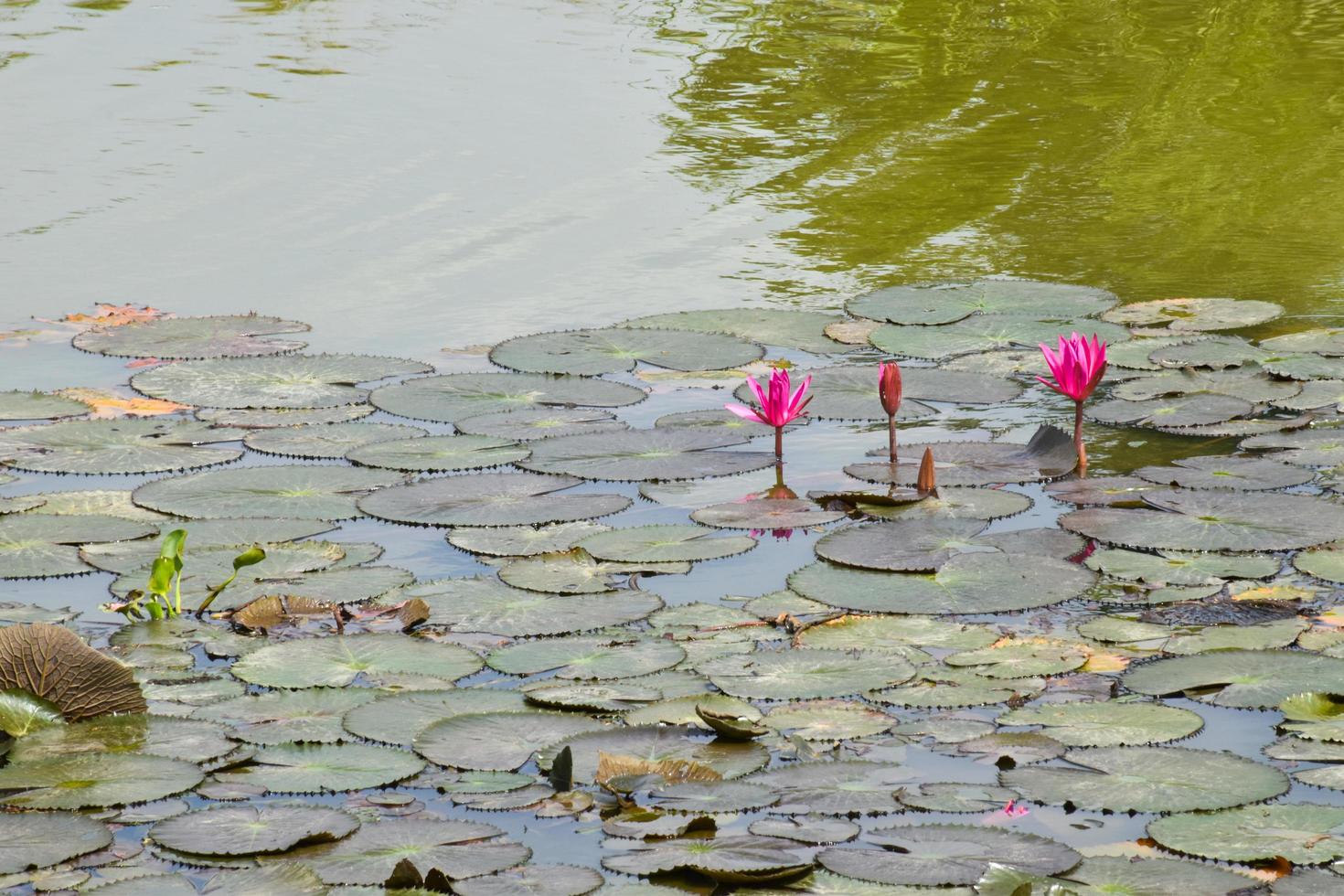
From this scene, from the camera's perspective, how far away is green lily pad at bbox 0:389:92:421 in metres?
4.42

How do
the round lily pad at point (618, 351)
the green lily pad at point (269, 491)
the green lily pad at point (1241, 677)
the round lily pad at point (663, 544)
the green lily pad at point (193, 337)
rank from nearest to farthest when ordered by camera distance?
the green lily pad at point (1241, 677)
the round lily pad at point (663, 544)
the green lily pad at point (269, 491)
the round lily pad at point (618, 351)
the green lily pad at point (193, 337)

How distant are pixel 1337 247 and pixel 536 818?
467 cm

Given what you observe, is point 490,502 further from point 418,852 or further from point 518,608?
point 418,852

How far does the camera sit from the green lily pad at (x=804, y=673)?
2756 mm

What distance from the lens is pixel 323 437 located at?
4238mm

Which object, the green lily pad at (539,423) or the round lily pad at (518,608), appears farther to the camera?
the green lily pad at (539,423)

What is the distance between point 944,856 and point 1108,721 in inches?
21.9

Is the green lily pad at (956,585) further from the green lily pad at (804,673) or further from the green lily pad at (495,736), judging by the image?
the green lily pad at (495,736)

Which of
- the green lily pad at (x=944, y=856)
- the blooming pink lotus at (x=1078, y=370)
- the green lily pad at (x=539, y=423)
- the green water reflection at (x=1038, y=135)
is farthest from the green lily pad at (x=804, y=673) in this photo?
the green water reflection at (x=1038, y=135)

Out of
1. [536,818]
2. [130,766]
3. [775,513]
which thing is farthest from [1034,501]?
[130,766]

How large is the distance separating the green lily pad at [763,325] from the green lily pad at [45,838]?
3092 millimetres

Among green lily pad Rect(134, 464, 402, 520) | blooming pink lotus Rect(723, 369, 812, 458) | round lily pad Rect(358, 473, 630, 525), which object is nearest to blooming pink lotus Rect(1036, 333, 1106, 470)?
blooming pink lotus Rect(723, 369, 812, 458)

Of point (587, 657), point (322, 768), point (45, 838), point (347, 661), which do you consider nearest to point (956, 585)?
point (587, 657)

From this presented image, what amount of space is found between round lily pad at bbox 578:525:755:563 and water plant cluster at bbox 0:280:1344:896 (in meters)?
0.01
